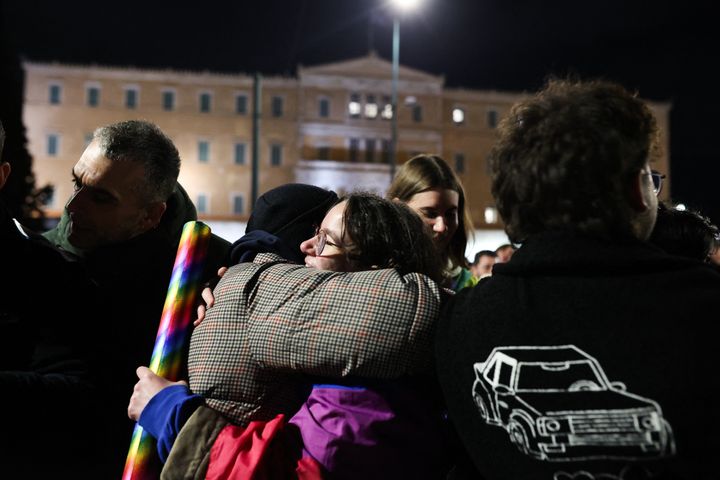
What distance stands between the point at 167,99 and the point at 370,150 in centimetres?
1466

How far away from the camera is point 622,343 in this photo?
1525mm

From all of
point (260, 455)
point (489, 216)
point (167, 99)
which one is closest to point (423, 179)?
point (260, 455)

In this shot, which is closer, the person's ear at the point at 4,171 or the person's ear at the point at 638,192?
the person's ear at the point at 638,192

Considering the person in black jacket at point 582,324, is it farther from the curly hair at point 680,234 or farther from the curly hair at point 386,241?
the curly hair at point 680,234

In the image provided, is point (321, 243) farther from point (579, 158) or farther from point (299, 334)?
point (579, 158)

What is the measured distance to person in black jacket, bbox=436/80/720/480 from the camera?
148cm

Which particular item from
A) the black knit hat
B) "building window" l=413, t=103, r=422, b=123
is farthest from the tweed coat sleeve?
"building window" l=413, t=103, r=422, b=123

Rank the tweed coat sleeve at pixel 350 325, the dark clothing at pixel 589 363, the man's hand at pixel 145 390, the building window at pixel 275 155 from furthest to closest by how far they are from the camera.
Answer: the building window at pixel 275 155 < the man's hand at pixel 145 390 < the tweed coat sleeve at pixel 350 325 < the dark clothing at pixel 589 363

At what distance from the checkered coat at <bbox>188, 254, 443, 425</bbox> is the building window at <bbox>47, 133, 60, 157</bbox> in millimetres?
48720

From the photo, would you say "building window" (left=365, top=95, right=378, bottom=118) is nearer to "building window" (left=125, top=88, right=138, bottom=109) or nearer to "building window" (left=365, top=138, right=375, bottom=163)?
"building window" (left=365, top=138, right=375, bottom=163)

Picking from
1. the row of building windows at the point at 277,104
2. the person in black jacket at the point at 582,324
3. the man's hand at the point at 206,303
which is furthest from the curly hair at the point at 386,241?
the row of building windows at the point at 277,104

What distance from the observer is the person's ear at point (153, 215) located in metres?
2.82

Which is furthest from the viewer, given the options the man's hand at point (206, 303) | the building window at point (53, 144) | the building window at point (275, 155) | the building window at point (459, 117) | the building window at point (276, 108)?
the building window at point (459, 117)

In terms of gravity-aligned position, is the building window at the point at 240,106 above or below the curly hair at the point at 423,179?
above
